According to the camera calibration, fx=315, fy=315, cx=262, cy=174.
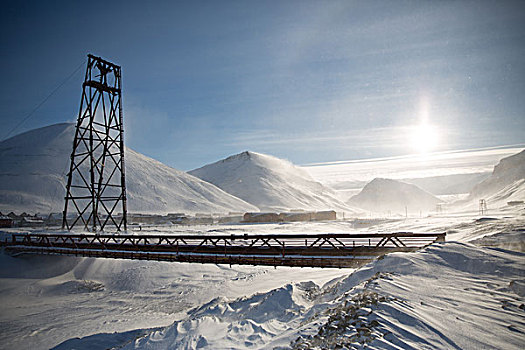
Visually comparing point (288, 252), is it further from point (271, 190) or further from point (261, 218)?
point (271, 190)

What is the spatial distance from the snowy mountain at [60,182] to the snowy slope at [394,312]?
225ft

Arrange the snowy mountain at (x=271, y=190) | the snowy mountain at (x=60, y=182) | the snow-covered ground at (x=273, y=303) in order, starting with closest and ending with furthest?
the snow-covered ground at (x=273, y=303), the snowy mountain at (x=60, y=182), the snowy mountain at (x=271, y=190)

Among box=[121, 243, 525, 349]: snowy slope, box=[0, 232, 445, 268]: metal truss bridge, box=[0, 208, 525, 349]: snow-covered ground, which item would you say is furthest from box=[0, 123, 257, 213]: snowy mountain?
box=[121, 243, 525, 349]: snowy slope

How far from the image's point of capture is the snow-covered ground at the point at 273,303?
23.3ft

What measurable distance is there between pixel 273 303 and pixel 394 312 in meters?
6.29

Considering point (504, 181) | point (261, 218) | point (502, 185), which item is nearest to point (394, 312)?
point (261, 218)

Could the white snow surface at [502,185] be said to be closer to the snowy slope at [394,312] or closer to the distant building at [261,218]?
the distant building at [261,218]

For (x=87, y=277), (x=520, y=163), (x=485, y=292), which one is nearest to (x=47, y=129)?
(x=87, y=277)

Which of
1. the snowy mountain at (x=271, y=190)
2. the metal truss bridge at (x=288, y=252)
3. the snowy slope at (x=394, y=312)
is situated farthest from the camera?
the snowy mountain at (x=271, y=190)

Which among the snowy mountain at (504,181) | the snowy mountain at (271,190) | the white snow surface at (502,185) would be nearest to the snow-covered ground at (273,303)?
the white snow surface at (502,185)

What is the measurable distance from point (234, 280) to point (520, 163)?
5431 inches

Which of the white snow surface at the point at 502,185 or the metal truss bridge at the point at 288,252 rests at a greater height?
the white snow surface at the point at 502,185

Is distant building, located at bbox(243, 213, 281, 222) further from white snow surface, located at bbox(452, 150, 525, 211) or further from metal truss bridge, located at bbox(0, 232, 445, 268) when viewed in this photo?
white snow surface, located at bbox(452, 150, 525, 211)

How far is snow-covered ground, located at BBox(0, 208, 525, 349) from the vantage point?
7.11 metres
